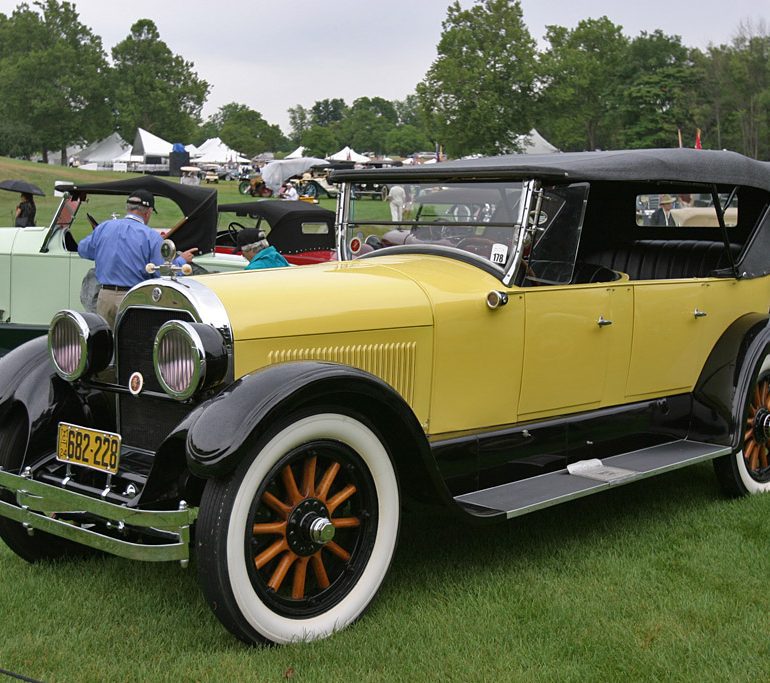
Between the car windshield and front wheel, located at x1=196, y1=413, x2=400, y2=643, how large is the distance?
132cm

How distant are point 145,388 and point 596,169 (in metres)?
2.34

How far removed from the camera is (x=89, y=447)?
3812 mm

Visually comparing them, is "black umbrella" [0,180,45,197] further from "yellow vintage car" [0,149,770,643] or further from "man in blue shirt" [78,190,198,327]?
"yellow vintage car" [0,149,770,643]

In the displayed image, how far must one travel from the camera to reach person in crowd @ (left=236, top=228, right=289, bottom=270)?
→ 9125 mm

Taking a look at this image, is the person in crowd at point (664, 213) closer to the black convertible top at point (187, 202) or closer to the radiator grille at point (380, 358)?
the radiator grille at point (380, 358)

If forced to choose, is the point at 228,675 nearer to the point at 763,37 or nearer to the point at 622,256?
the point at 622,256

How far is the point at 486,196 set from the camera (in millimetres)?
4582

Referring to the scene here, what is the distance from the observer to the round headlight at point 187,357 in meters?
3.49

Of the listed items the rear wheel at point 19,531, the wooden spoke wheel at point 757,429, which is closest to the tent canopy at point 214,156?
the wooden spoke wheel at point 757,429

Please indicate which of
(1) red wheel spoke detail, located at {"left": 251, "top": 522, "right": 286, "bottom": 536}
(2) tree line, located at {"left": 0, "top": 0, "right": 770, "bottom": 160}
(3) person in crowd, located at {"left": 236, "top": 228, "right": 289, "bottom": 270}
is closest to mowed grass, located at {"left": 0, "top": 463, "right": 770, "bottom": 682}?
(1) red wheel spoke detail, located at {"left": 251, "top": 522, "right": 286, "bottom": 536}

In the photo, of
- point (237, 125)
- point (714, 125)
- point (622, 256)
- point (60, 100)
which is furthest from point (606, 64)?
point (622, 256)

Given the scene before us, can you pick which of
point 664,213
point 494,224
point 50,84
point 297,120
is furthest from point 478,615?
point 297,120

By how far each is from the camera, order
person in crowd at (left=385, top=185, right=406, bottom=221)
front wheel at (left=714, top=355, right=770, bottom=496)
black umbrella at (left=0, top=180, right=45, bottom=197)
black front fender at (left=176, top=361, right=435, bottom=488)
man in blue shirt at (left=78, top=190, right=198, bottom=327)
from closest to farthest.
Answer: black front fender at (left=176, top=361, right=435, bottom=488)
person in crowd at (left=385, top=185, right=406, bottom=221)
front wheel at (left=714, top=355, right=770, bottom=496)
man in blue shirt at (left=78, top=190, right=198, bottom=327)
black umbrella at (left=0, top=180, right=45, bottom=197)

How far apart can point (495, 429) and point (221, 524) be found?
1.61m
